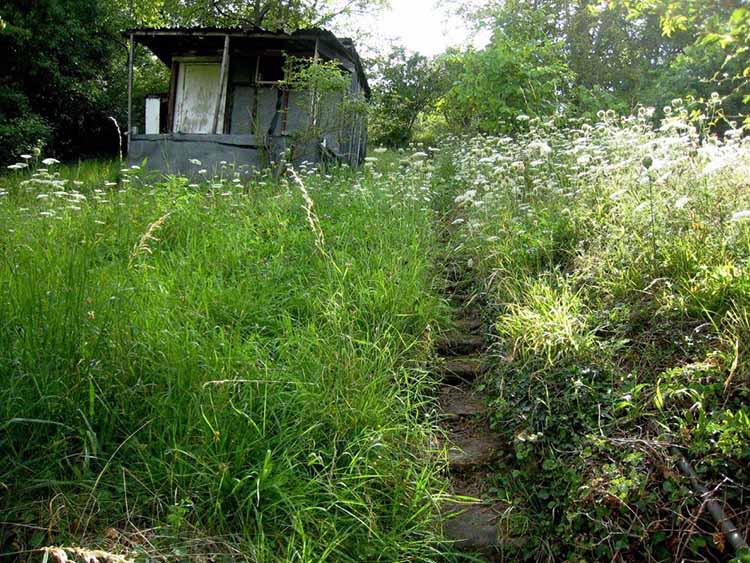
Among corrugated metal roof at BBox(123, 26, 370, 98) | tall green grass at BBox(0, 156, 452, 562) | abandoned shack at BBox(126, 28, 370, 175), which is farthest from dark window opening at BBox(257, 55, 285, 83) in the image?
tall green grass at BBox(0, 156, 452, 562)

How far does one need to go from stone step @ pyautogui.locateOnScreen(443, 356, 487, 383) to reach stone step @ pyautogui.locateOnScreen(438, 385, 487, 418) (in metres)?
0.09

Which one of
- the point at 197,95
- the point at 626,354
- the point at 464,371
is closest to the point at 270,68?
the point at 197,95

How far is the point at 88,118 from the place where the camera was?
56.8 ft

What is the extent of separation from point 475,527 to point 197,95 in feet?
44.1

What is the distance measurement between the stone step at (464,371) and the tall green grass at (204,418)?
8.9 inches

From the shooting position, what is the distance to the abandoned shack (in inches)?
405

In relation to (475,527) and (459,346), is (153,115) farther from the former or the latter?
(475,527)

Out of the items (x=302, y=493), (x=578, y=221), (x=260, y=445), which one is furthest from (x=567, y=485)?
(x=578, y=221)

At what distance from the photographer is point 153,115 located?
569 inches

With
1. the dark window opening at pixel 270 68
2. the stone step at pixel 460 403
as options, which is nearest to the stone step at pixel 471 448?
the stone step at pixel 460 403

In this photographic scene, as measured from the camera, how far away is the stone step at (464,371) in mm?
3770

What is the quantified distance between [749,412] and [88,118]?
18.8 metres

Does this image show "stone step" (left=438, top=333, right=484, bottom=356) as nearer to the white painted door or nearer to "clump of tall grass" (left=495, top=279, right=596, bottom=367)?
"clump of tall grass" (left=495, top=279, right=596, bottom=367)

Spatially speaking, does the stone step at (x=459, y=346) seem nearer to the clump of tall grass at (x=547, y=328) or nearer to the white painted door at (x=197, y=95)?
the clump of tall grass at (x=547, y=328)
